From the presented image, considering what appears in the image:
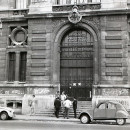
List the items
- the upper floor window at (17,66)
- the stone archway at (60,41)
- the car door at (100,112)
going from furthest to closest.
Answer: the upper floor window at (17,66) → the stone archway at (60,41) → the car door at (100,112)

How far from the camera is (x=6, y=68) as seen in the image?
93.2 feet

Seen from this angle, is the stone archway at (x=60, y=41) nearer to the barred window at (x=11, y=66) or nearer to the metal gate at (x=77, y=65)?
the metal gate at (x=77, y=65)

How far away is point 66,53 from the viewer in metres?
27.5

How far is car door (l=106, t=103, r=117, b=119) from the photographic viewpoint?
2014 cm

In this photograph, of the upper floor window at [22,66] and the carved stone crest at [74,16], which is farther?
the upper floor window at [22,66]

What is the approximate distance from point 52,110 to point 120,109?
7.45 m

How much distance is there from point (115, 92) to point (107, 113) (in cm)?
507

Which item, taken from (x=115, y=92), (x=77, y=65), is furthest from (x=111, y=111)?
(x=77, y=65)

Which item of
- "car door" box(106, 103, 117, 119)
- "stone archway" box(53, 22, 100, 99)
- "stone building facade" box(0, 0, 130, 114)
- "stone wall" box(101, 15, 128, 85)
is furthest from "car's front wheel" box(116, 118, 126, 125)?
"stone archway" box(53, 22, 100, 99)

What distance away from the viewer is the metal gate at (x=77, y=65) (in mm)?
26703

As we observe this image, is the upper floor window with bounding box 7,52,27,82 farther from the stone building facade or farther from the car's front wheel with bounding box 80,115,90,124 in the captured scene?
the car's front wheel with bounding box 80,115,90,124

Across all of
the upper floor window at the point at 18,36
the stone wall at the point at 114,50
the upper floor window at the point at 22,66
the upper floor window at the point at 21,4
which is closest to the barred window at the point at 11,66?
the upper floor window at the point at 22,66

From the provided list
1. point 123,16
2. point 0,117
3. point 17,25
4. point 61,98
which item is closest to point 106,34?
point 123,16

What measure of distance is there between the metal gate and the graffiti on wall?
166 cm
